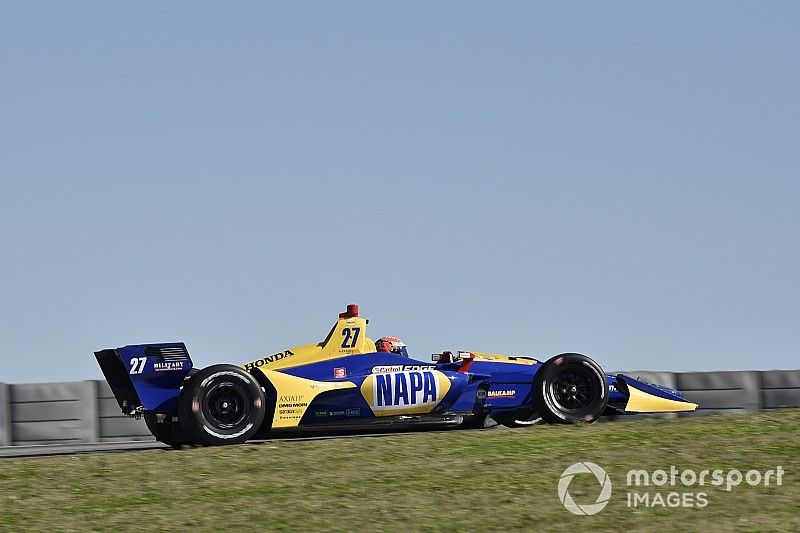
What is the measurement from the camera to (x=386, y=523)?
8.37m

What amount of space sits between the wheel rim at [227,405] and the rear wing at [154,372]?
61 cm

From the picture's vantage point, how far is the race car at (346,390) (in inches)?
500

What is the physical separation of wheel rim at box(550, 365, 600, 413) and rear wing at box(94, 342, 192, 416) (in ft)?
13.4

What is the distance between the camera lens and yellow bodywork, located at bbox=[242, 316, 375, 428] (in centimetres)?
1303

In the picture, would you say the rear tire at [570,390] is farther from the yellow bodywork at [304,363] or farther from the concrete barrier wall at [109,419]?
the concrete barrier wall at [109,419]

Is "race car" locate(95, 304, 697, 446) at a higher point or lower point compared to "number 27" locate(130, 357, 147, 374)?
lower

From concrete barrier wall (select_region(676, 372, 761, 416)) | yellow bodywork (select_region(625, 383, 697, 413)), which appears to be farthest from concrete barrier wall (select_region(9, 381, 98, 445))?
concrete barrier wall (select_region(676, 372, 761, 416))

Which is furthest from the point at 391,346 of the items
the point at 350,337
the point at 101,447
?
the point at 101,447

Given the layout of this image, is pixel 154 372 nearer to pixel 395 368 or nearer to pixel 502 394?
pixel 395 368

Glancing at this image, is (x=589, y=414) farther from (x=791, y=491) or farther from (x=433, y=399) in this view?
(x=791, y=491)

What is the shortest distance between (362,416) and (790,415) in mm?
4675
